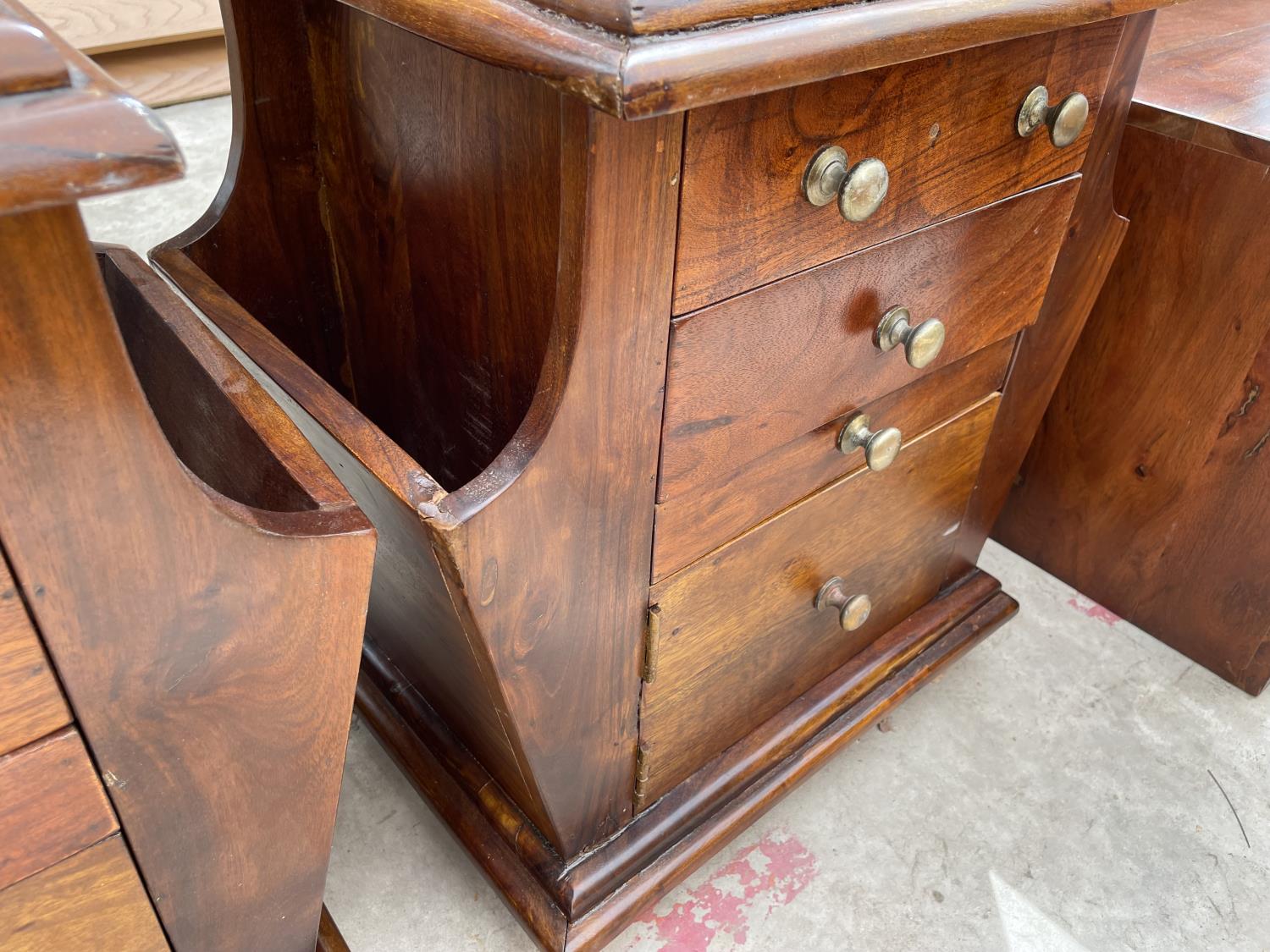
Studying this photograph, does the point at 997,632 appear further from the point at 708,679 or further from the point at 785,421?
the point at 785,421

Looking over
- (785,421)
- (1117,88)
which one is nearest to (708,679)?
(785,421)

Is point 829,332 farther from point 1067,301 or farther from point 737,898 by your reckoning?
point 737,898

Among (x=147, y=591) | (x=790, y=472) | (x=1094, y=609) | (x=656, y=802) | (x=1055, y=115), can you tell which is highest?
(x=1055, y=115)

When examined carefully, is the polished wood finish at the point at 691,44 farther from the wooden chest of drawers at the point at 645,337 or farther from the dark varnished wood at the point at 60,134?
the dark varnished wood at the point at 60,134

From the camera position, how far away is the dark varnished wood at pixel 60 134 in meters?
0.26

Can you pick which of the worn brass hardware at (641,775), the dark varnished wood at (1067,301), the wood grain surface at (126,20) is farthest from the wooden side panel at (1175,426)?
the wood grain surface at (126,20)

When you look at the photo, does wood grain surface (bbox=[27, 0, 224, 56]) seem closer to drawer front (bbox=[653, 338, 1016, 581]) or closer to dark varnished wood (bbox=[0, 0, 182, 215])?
drawer front (bbox=[653, 338, 1016, 581])

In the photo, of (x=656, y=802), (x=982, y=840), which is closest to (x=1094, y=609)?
(x=982, y=840)

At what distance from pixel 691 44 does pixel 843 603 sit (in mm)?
538

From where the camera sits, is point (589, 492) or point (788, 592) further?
point (788, 592)

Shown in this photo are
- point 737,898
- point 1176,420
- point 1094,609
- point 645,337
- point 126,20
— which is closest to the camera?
point 645,337

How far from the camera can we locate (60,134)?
0.88ft

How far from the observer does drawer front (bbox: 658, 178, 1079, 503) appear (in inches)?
21.2

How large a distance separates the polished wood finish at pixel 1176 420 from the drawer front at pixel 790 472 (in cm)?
32
